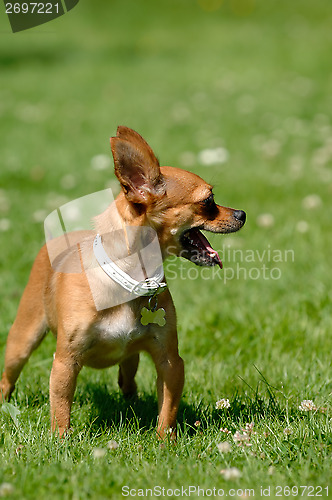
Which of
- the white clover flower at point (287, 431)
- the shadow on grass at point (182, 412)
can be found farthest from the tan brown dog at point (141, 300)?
the white clover flower at point (287, 431)

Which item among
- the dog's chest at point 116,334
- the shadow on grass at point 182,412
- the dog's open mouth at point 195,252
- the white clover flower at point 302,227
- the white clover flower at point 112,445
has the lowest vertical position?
the white clover flower at point 302,227

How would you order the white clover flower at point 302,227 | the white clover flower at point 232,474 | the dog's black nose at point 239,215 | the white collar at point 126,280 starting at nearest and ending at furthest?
1. the white clover flower at point 232,474
2. the white collar at point 126,280
3. the dog's black nose at point 239,215
4. the white clover flower at point 302,227

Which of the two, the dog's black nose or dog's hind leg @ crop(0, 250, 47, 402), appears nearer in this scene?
the dog's black nose

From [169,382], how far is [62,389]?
494mm

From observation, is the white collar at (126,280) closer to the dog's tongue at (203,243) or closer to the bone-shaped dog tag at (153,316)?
the bone-shaped dog tag at (153,316)

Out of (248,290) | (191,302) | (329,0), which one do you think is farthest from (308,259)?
(329,0)

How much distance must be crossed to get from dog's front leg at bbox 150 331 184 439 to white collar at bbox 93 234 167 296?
0.86 feet

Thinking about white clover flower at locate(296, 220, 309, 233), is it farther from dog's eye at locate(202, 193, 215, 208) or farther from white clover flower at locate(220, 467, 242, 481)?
white clover flower at locate(220, 467, 242, 481)

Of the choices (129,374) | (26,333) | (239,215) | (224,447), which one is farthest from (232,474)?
(26,333)

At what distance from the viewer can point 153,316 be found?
2.74m

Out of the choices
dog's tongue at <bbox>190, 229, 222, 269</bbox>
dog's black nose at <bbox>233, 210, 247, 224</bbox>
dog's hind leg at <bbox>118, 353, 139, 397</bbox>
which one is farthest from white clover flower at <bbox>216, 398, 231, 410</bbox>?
dog's black nose at <bbox>233, 210, 247, 224</bbox>

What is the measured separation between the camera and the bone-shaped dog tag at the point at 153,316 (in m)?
2.72

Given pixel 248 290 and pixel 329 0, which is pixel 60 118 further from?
pixel 329 0

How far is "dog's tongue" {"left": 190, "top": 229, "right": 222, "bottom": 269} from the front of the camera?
290cm
